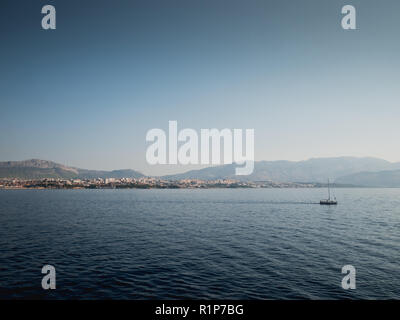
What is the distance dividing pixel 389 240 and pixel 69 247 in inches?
2479

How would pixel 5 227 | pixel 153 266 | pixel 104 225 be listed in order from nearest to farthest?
pixel 153 266
pixel 5 227
pixel 104 225
